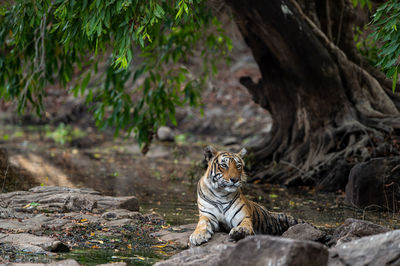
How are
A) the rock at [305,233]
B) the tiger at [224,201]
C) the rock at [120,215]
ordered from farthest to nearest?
the rock at [120,215]
the tiger at [224,201]
the rock at [305,233]

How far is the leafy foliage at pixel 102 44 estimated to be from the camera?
673cm

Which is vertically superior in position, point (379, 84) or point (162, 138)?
point (162, 138)

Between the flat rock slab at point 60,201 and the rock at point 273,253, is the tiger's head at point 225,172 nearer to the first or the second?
the rock at point 273,253

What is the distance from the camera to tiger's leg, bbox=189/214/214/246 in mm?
5953

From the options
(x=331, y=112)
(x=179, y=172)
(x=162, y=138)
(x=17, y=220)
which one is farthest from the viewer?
(x=162, y=138)

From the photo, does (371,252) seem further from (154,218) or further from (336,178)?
(336,178)

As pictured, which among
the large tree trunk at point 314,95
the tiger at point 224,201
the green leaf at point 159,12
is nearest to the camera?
the tiger at point 224,201

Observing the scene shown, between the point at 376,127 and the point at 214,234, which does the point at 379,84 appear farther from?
the point at 214,234

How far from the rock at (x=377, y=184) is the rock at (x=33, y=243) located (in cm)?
538

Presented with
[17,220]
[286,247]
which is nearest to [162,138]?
[17,220]

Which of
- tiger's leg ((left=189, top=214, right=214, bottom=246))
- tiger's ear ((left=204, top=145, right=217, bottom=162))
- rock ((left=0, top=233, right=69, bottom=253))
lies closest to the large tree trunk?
tiger's ear ((left=204, top=145, right=217, bottom=162))

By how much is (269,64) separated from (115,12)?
5.93 metres

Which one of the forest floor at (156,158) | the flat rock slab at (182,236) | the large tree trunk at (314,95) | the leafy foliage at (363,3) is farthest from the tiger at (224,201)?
the leafy foliage at (363,3)

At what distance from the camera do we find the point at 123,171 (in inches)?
542
